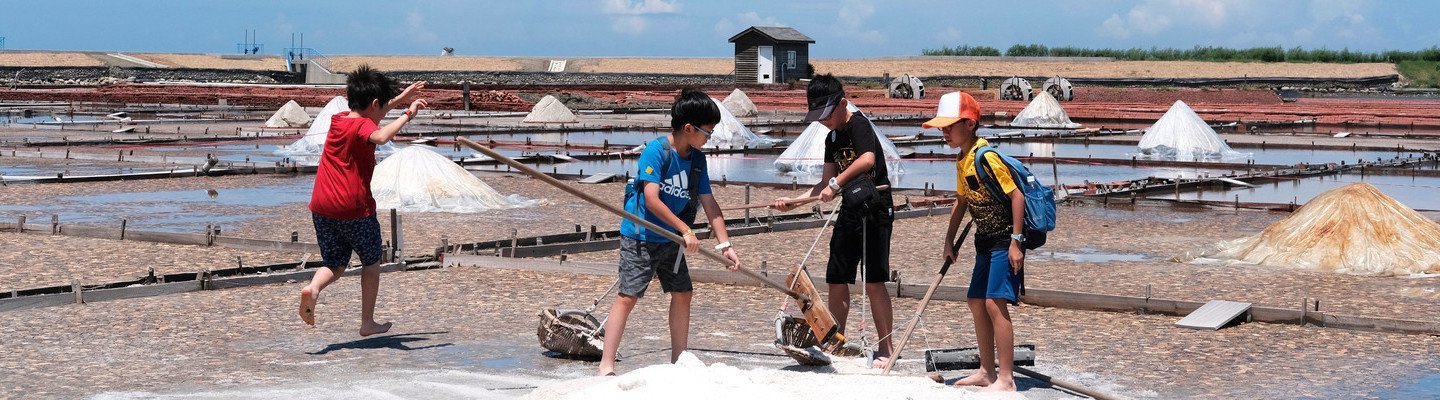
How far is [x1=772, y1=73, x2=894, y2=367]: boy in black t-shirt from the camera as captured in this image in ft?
22.1

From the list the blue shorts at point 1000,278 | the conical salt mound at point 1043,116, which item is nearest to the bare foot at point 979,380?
the blue shorts at point 1000,278

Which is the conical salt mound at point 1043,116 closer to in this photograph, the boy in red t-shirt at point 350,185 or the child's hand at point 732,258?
the boy in red t-shirt at point 350,185

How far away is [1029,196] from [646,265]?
1.46 m

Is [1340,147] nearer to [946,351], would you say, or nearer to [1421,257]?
[1421,257]

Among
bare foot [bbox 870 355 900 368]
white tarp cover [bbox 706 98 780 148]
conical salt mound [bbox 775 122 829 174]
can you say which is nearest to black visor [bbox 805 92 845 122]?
bare foot [bbox 870 355 900 368]

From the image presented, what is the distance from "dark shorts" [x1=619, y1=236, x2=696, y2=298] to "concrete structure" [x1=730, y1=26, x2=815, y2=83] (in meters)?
66.4

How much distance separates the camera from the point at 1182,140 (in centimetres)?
2766

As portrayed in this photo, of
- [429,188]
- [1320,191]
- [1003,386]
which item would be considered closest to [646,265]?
[1003,386]

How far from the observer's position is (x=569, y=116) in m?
40.1

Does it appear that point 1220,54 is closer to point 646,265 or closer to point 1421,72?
point 1421,72

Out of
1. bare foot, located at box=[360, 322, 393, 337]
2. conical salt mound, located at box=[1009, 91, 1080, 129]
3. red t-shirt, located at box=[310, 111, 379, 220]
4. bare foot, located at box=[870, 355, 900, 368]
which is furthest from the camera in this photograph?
conical salt mound, located at box=[1009, 91, 1080, 129]

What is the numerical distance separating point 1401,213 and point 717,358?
6.30m

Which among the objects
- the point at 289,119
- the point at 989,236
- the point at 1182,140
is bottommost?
the point at 989,236

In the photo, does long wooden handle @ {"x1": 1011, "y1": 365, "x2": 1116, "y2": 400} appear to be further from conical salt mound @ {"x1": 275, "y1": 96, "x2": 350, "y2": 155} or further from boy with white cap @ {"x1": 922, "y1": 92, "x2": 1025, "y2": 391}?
conical salt mound @ {"x1": 275, "y1": 96, "x2": 350, "y2": 155}
